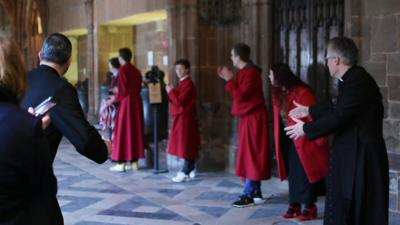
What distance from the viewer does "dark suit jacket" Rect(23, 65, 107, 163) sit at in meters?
2.89

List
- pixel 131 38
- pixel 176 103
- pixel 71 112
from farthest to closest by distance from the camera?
1. pixel 131 38
2. pixel 176 103
3. pixel 71 112

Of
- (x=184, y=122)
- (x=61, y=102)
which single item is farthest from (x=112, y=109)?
(x=61, y=102)

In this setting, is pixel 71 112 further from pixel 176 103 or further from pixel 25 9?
pixel 25 9

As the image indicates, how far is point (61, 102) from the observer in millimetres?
2945

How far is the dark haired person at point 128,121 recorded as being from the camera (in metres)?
7.68

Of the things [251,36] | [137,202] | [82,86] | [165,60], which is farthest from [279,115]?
[82,86]

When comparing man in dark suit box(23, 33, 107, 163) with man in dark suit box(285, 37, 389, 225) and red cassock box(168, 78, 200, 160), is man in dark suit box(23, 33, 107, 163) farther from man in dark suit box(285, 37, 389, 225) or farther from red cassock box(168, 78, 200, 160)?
red cassock box(168, 78, 200, 160)

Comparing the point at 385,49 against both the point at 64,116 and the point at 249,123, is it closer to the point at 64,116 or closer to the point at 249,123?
the point at 249,123

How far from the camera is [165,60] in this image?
10.1 m

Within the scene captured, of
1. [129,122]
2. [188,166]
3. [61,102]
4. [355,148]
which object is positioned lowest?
[188,166]

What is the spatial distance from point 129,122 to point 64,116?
4808mm

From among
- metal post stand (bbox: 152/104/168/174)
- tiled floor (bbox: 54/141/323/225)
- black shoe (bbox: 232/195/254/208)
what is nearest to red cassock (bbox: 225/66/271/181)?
black shoe (bbox: 232/195/254/208)

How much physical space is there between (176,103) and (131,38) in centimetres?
482

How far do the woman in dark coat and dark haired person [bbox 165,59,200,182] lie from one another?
16.4 feet
